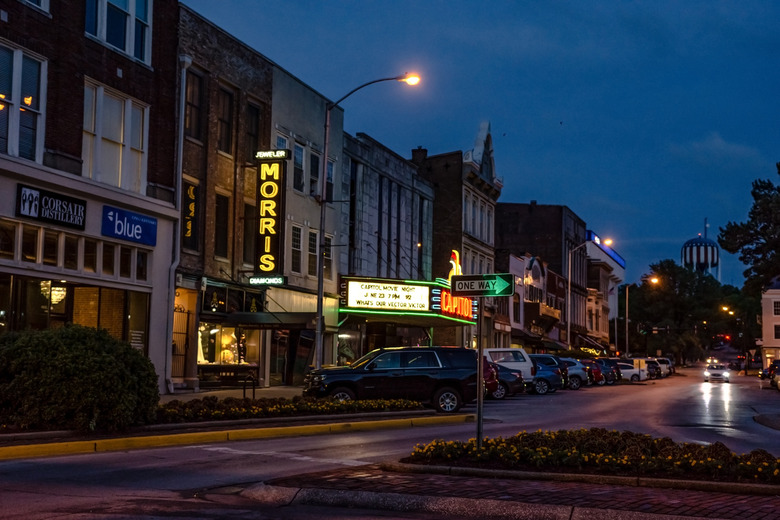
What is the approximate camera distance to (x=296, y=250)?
37.7 metres

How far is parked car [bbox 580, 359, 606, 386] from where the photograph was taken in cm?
5134

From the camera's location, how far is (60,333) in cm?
1670

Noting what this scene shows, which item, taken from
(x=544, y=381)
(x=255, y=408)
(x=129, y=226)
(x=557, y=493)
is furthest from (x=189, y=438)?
(x=544, y=381)

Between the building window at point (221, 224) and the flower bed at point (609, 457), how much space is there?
20.7 meters

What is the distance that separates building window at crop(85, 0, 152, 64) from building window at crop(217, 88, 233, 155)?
485 centimetres

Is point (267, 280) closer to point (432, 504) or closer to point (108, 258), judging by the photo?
point (108, 258)

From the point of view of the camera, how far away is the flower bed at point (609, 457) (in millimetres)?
11023

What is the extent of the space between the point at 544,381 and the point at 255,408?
22.9 meters

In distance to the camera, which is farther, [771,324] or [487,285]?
[771,324]

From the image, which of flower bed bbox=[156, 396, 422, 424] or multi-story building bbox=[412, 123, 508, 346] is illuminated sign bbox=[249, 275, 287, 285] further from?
multi-story building bbox=[412, 123, 508, 346]

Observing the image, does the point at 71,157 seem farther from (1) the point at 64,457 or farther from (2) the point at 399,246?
(2) the point at 399,246

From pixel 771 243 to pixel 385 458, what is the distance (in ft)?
134

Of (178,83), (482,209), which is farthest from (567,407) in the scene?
(482,209)

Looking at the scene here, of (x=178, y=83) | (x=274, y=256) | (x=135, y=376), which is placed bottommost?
(x=135, y=376)
